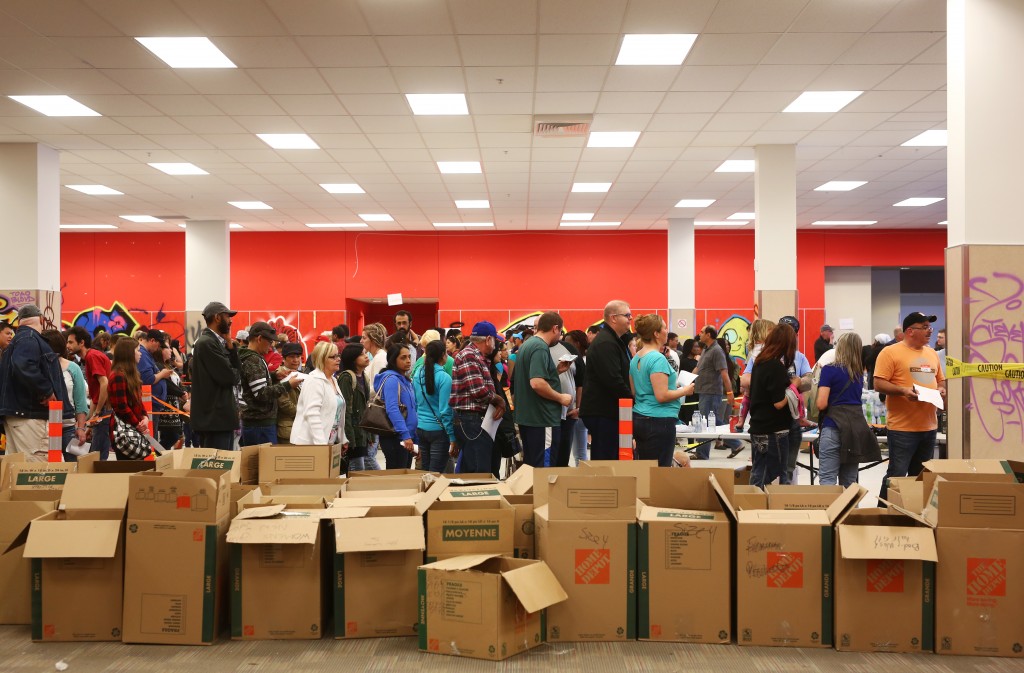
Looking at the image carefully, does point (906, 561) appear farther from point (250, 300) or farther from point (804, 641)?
point (250, 300)

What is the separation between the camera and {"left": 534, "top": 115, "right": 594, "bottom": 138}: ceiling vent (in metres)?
8.76

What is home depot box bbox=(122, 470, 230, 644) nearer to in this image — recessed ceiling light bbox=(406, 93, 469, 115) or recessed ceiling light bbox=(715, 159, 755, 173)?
recessed ceiling light bbox=(406, 93, 469, 115)

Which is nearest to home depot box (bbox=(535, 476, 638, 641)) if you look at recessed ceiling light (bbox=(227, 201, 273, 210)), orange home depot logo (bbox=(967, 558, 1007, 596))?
orange home depot logo (bbox=(967, 558, 1007, 596))

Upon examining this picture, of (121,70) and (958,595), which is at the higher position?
(121,70)

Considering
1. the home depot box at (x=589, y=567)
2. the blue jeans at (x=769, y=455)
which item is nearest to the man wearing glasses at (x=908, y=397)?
the blue jeans at (x=769, y=455)

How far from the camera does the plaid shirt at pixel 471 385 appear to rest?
6.05 meters

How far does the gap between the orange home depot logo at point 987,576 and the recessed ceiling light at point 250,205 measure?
12.6 metres

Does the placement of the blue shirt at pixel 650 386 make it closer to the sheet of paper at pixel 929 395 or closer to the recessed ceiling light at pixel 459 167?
the sheet of paper at pixel 929 395

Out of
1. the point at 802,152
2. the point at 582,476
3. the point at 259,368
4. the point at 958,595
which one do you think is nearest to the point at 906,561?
the point at 958,595

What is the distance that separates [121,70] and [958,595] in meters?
7.19

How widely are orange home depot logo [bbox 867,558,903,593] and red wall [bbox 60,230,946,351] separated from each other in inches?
565

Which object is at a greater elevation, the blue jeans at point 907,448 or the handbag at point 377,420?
the handbag at point 377,420

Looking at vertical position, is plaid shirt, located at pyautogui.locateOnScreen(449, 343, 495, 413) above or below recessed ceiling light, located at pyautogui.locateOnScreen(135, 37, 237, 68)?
below

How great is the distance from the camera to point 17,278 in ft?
32.4
